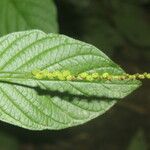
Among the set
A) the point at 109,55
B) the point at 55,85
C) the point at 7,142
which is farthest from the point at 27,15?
the point at 109,55

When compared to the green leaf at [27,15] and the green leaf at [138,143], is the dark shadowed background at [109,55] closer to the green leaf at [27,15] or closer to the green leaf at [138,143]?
the green leaf at [138,143]

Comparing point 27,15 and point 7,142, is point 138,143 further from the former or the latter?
point 27,15

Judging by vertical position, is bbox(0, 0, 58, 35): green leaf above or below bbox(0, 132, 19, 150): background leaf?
above

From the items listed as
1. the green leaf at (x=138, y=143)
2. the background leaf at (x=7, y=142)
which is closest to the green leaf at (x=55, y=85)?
the background leaf at (x=7, y=142)

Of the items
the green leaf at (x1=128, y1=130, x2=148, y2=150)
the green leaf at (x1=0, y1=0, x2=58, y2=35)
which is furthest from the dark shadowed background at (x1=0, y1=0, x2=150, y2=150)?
the green leaf at (x1=0, y1=0, x2=58, y2=35)

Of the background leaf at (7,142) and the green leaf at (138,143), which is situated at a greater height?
the green leaf at (138,143)

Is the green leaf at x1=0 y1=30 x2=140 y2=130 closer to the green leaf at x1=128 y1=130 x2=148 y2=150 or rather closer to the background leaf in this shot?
the background leaf

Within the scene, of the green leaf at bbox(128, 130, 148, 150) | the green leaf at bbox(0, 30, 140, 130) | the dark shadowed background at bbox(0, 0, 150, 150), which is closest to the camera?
the green leaf at bbox(0, 30, 140, 130)
